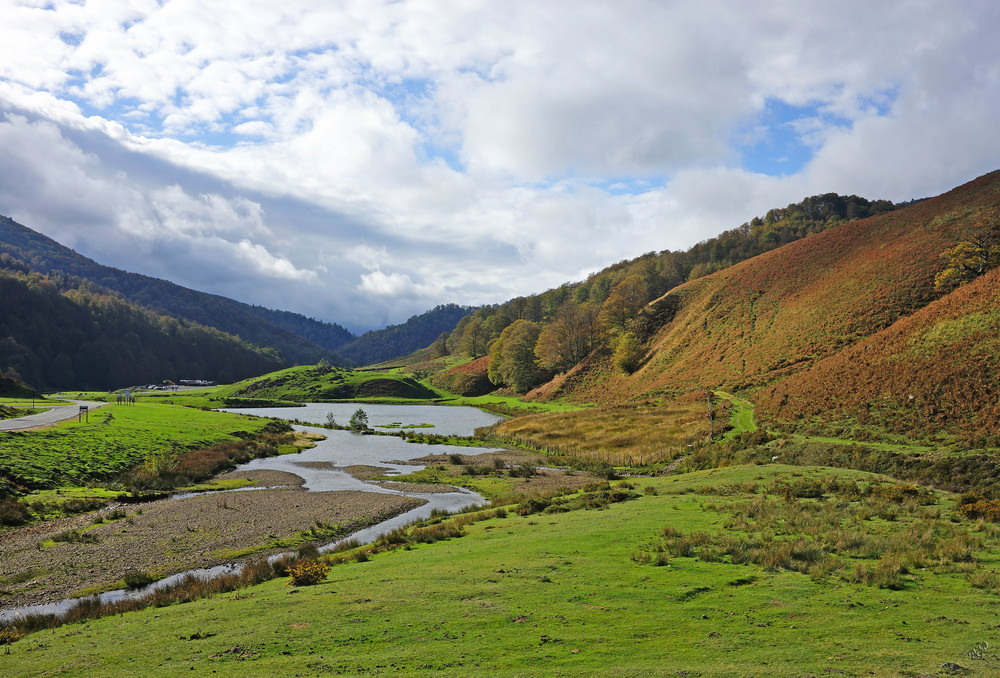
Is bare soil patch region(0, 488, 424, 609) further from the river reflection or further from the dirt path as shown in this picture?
the river reflection

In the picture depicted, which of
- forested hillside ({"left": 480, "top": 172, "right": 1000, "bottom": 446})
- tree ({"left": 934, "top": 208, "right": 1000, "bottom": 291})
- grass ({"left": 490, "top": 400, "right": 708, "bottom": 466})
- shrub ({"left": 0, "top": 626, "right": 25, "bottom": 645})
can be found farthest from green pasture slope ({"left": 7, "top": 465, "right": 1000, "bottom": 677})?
tree ({"left": 934, "top": 208, "right": 1000, "bottom": 291})

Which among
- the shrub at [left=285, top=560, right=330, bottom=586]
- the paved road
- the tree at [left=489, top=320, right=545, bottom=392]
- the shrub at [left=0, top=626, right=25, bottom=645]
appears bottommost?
the shrub at [left=0, top=626, right=25, bottom=645]

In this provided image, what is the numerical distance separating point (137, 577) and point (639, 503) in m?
22.8

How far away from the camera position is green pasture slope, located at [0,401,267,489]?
37188 mm

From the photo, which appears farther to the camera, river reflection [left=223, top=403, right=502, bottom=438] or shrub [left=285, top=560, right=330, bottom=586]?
river reflection [left=223, top=403, right=502, bottom=438]

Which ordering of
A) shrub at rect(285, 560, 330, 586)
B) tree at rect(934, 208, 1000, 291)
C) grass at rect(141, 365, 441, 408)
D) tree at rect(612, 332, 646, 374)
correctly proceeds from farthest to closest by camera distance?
grass at rect(141, 365, 441, 408) < tree at rect(612, 332, 646, 374) < tree at rect(934, 208, 1000, 291) < shrub at rect(285, 560, 330, 586)

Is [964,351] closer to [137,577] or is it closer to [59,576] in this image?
[137,577]

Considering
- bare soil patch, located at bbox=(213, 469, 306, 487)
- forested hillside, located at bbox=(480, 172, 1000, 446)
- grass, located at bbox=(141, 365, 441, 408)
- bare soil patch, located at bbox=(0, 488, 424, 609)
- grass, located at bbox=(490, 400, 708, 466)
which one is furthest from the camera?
grass, located at bbox=(141, 365, 441, 408)

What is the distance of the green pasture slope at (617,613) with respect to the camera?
934cm

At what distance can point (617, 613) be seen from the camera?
11.7 m

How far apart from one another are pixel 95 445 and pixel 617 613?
172ft

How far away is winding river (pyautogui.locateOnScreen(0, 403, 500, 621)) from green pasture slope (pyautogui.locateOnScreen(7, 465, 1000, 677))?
688 cm

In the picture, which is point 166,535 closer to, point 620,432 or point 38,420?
point 38,420

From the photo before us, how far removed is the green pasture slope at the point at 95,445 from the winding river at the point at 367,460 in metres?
8.86
